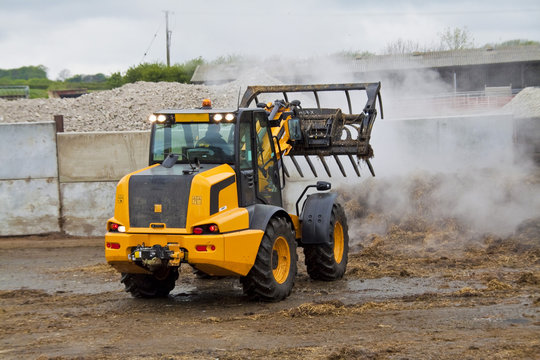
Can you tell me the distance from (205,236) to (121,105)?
14686mm

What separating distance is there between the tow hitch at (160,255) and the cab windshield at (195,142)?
122 centimetres

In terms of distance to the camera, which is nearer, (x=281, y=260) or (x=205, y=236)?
(x=205, y=236)

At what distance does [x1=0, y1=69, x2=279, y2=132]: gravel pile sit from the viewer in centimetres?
2142

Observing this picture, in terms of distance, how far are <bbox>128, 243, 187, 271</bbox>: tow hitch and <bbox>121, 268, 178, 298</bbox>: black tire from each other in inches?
39.7

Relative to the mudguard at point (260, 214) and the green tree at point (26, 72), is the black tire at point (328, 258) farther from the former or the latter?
the green tree at point (26, 72)

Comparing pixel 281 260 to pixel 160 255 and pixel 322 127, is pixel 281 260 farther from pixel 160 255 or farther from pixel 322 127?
pixel 322 127

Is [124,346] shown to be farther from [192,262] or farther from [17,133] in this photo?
[17,133]

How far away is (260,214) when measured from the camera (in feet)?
30.6

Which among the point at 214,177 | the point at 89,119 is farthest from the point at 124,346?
the point at 89,119

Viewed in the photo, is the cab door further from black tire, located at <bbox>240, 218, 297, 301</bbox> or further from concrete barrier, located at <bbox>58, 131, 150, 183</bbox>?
concrete barrier, located at <bbox>58, 131, 150, 183</bbox>

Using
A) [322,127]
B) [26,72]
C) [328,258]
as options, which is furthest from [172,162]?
[26,72]

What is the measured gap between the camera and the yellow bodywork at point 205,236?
868 centimetres

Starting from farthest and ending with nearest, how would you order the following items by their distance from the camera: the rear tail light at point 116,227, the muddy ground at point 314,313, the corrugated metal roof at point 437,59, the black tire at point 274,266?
1. the corrugated metal roof at point 437,59
2. the black tire at point 274,266
3. the rear tail light at point 116,227
4. the muddy ground at point 314,313

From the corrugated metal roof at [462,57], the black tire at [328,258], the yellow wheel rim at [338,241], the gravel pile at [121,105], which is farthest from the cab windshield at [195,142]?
the corrugated metal roof at [462,57]
